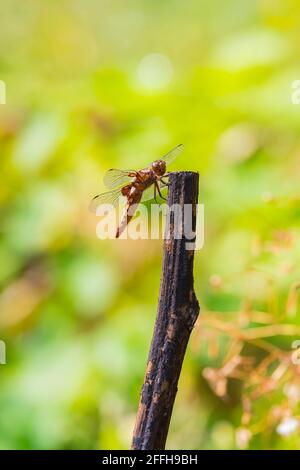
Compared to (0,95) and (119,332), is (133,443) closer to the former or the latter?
(119,332)

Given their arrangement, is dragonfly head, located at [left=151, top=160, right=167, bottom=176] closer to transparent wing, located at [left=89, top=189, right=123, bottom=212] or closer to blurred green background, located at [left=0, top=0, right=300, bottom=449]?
transparent wing, located at [left=89, top=189, right=123, bottom=212]

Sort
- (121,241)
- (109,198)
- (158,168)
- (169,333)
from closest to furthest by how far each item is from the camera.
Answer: (169,333) → (158,168) → (109,198) → (121,241)

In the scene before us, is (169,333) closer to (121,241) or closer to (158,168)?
(158,168)

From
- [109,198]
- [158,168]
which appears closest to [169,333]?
[158,168]

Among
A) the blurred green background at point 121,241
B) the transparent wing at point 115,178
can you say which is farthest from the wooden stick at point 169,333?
the blurred green background at point 121,241

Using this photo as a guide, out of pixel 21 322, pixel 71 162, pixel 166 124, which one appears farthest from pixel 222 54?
pixel 21 322
